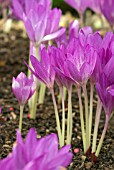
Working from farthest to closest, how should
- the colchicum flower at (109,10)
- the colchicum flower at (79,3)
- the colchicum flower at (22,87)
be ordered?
the colchicum flower at (79,3)
the colchicum flower at (109,10)
the colchicum flower at (22,87)

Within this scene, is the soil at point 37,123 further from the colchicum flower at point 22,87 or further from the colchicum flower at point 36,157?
the colchicum flower at point 36,157

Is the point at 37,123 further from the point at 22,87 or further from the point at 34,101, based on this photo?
the point at 22,87

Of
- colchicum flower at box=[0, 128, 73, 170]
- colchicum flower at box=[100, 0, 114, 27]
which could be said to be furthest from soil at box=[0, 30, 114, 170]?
colchicum flower at box=[0, 128, 73, 170]

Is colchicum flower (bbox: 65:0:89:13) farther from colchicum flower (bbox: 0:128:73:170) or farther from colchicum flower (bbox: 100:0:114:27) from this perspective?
colchicum flower (bbox: 0:128:73:170)

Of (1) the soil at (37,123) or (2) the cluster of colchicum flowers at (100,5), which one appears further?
(2) the cluster of colchicum flowers at (100,5)

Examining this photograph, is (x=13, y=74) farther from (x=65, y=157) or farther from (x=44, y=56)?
(x=65, y=157)

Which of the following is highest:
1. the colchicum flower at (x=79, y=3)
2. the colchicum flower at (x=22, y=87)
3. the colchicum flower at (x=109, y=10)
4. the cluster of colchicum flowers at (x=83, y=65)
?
the colchicum flower at (x=79, y=3)

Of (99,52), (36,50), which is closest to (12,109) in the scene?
(36,50)

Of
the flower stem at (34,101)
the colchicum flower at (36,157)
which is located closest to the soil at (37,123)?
the flower stem at (34,101)

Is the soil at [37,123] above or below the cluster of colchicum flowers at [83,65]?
below
